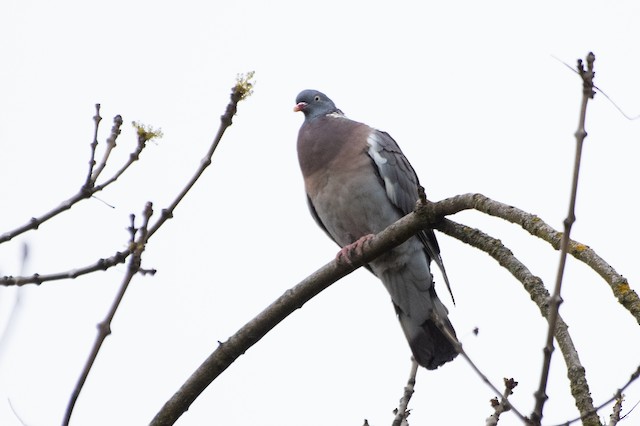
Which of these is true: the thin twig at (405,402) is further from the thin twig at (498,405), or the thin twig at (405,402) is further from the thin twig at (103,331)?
the thin twig at (103,331)

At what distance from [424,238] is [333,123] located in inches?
47.5

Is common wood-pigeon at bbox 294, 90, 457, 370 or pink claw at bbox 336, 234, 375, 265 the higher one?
common wood-pigeon at bbox 294, 90, 457, 370

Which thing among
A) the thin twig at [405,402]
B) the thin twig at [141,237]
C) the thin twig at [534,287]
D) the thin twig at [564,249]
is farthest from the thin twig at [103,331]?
the thin twig at [405,402]

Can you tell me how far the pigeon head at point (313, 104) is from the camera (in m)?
6.82

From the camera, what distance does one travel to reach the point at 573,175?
5.77 ft

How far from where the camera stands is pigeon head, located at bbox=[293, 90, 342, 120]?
6.82 meters

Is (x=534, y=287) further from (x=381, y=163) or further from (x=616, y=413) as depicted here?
(x=381, y=163)

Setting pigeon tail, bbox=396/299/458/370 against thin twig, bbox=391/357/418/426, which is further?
pigeon tail, bbox=396/299/458/370

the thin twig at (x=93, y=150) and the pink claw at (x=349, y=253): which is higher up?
the pink claw at (x=349, y=253)

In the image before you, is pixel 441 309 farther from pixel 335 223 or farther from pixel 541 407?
pixel 541 407

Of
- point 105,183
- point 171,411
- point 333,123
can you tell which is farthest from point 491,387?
point 333,123

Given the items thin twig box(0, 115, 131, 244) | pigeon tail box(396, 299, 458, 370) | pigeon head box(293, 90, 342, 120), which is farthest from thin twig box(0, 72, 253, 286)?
pigeon head box(293, 90, 342, 120)

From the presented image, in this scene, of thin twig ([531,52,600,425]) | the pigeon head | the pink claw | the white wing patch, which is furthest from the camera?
the pigeon head

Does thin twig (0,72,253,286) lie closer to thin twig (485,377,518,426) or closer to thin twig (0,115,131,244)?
thin twig (0,115,131,244)
